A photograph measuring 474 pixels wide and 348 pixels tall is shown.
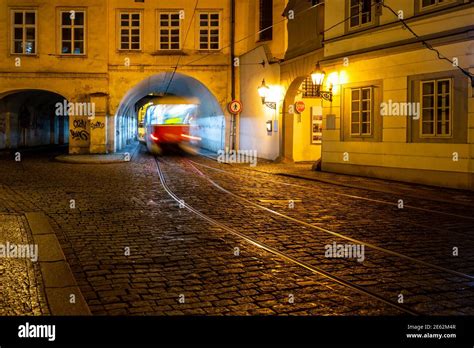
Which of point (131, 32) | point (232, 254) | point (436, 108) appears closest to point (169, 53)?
point (131, 32)

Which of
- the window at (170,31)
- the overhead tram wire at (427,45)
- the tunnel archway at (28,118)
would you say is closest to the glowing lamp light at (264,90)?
the window at (170,31)

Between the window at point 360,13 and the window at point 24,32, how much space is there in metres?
19.7

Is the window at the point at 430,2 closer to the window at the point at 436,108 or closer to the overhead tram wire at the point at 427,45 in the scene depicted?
the overhead tram wire at the point at 427,45

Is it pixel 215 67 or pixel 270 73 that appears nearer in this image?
pixel 270 73

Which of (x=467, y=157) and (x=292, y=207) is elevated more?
(x=467, y=157)

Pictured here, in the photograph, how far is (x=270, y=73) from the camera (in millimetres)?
27656

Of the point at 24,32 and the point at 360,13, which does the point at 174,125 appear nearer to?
the point at 24,32

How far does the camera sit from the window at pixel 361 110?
63.7 ft

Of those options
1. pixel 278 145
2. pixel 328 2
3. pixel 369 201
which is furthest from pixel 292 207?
pixel 278 145

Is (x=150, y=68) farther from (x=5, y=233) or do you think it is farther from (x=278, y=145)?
(x=5, y=233)

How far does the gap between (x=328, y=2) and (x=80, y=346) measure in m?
19.0

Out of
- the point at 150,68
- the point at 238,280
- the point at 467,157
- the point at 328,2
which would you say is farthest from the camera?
the point at 150,68

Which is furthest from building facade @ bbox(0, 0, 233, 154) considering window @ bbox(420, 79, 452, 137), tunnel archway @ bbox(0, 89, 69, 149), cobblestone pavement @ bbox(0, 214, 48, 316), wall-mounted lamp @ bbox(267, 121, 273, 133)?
cobblestone pavement @ bbox(0, 214, 48, 316)

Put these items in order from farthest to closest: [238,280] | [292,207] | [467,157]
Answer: [467,157]
[292,207]
[238,280]
